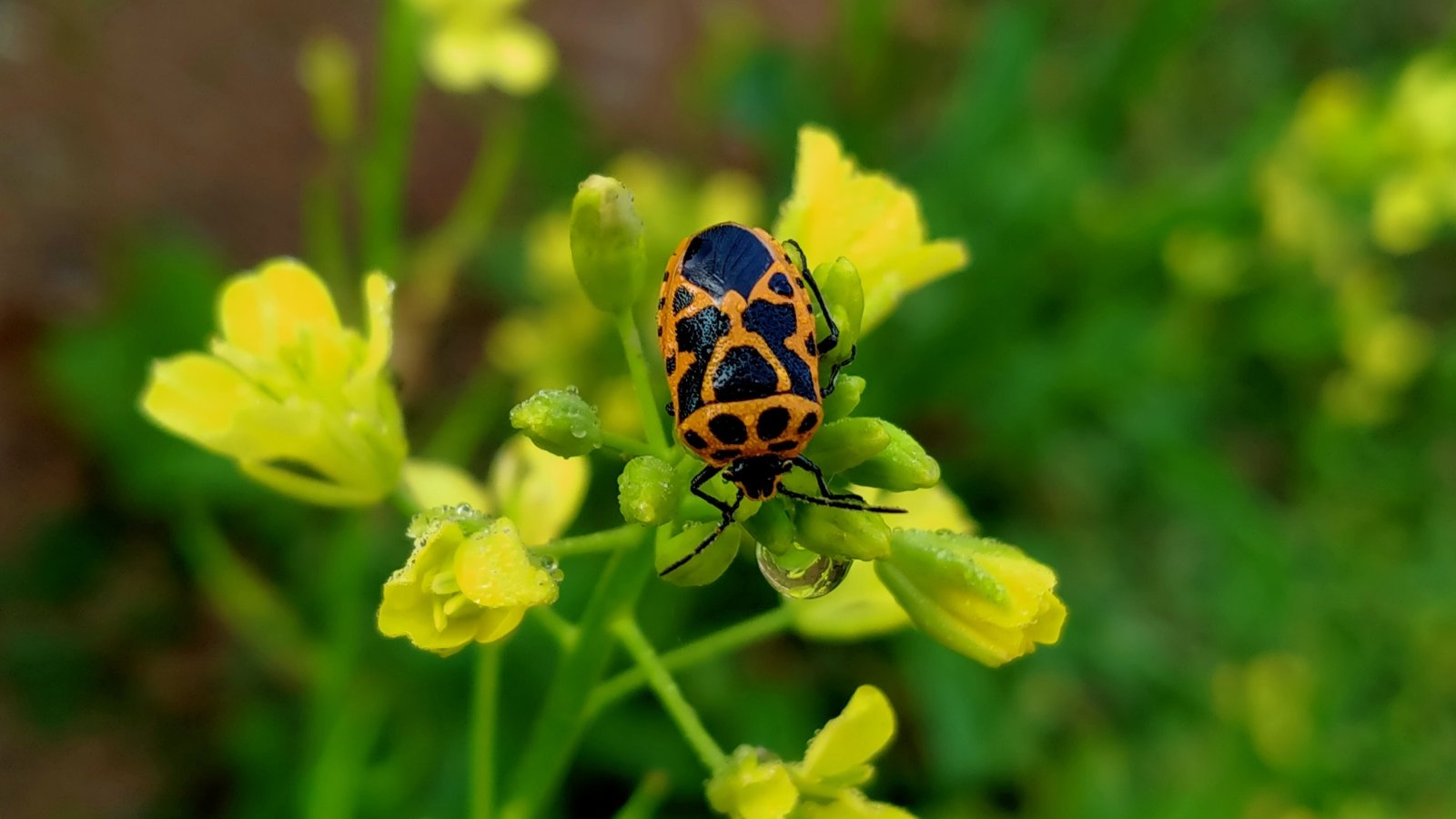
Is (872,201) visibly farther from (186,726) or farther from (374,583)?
(186,726)

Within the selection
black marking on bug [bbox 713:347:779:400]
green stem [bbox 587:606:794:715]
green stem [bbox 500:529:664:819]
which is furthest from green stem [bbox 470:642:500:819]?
black marking on bug [bbox 713:347:779:400]

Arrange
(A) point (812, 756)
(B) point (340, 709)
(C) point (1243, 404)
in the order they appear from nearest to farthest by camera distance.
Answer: (A) point (812, 756) → (B) point (340, 709) → (C) point (1243, 404)

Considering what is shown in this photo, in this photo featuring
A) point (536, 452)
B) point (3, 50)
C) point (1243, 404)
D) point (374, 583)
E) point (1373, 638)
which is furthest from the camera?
Answer: point (1243, 404)

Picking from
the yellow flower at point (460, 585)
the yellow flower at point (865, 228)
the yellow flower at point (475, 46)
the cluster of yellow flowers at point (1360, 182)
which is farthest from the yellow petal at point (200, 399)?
the cluster of yellow flowers at point (1360, 182)

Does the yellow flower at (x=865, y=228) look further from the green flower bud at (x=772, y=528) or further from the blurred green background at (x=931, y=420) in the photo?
the blurred green background at (x=931, y=420)

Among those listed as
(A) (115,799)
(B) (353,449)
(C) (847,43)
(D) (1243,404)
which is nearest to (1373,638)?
(D) (1243,404)

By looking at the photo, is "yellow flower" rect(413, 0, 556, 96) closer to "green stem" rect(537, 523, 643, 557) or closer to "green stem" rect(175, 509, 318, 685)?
"green stem" rect(175, 509, 318, 685)

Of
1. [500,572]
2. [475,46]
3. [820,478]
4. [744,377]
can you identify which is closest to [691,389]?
[744,377]

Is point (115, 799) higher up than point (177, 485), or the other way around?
point (177, 485)
